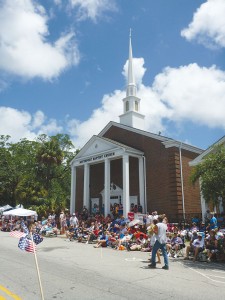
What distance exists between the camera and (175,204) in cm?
2181

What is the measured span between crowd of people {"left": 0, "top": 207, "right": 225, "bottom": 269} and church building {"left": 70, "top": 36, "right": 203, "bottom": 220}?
328cm

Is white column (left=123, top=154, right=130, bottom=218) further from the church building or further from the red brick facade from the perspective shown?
the red brick facade

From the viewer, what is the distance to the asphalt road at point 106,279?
625 centimetres

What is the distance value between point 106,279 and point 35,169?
3762 centimetres

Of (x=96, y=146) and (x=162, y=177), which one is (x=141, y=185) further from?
(x=96, y=146)

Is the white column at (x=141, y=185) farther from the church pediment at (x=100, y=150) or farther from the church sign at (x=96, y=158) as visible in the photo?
the church sign at (x=96, y=158)

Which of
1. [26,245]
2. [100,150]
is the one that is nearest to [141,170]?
[100,150]

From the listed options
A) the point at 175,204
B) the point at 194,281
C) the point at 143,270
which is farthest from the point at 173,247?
the point at 175,204

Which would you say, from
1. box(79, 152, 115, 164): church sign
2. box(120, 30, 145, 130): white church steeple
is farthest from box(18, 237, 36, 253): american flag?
box(120, 30, 145, 130): white church steeple

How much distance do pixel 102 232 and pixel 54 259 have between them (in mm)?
6946

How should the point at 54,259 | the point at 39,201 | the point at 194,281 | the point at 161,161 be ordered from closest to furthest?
the point at 194,281
the point at 54,259
the point at 161,161
the point at 39,201

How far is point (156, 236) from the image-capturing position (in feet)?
31.5

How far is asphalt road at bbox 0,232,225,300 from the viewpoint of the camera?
6.25 meters

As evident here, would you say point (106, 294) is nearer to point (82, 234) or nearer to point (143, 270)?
point (143, 270)
